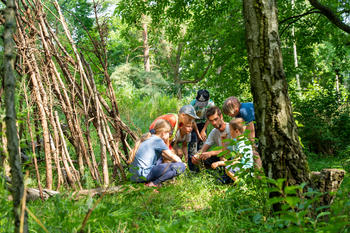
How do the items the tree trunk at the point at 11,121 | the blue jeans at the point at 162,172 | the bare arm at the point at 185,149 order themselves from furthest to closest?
the bare arm at the point at 185,149
the blue jeans at the point at 162,172
the tree trunk at the point at 11,121

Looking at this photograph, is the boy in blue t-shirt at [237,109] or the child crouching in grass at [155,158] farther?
the boy in blue t-shirt at [237,109]

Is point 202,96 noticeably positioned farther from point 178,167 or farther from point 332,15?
point 332,15

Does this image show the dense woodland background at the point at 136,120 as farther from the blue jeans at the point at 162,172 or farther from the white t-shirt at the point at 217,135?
the white t-shirt at the point at 217,135

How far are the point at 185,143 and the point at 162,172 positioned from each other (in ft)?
3.93

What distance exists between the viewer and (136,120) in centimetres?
880

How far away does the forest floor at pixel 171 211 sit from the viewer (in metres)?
1.81

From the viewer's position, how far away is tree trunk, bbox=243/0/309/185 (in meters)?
2.15

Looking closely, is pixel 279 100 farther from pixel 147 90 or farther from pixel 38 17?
pixel 147 90

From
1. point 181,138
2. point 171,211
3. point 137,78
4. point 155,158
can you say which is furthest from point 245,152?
point 137,78

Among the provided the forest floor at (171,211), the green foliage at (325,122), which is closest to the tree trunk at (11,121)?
the forest floor at (171,211)

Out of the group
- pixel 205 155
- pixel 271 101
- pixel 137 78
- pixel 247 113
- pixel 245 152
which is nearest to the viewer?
pixel 271 101

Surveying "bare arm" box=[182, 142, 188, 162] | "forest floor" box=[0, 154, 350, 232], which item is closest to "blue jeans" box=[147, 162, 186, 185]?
"forest floor" box=[0, 154, 350, 232]

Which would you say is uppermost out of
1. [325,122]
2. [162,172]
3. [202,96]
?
[202,96]

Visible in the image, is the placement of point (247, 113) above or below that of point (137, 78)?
below
